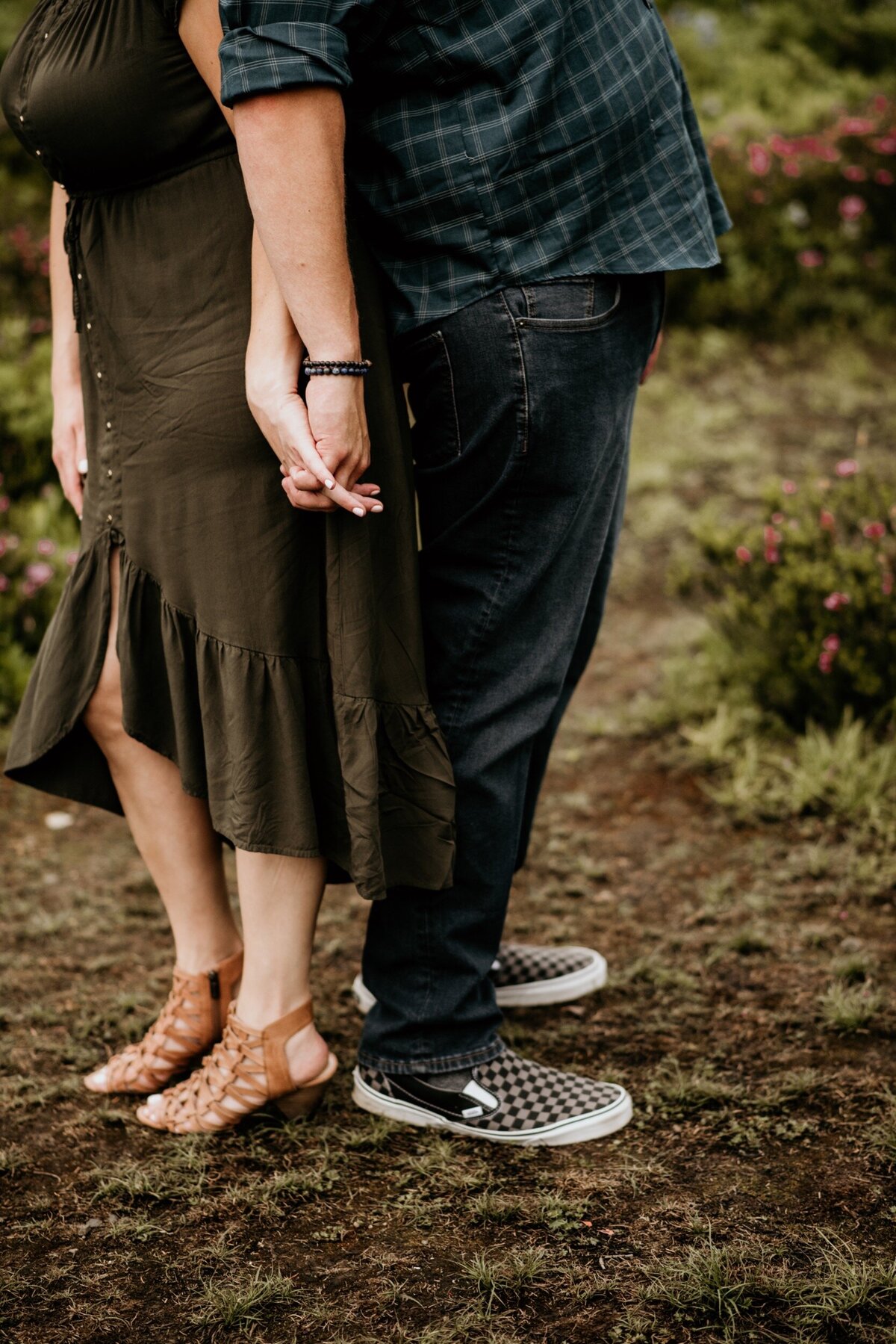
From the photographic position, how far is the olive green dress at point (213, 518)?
63.9 inches

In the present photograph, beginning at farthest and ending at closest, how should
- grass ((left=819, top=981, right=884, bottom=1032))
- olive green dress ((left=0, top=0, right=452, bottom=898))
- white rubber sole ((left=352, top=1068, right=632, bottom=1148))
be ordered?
grass ((left=819, top=981, right=884, bottom=1032)) → white rubber sole ((left=352, top=1068, right=632, bottom=1148)) → olive green dress ((left=0, top=0, right=452, bottom=898))

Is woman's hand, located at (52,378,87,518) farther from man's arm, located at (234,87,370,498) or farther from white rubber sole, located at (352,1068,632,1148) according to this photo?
white rubber sole, located at (352,1068,632,1148)

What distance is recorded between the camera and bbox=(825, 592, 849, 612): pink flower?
3152 millimetres

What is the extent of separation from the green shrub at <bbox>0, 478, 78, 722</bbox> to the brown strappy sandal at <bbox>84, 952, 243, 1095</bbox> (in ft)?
5.68

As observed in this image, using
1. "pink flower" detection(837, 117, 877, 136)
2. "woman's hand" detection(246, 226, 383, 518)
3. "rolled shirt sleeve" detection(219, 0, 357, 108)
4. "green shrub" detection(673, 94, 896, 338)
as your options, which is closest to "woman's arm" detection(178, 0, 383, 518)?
"woman's hand" detection(246, 226, 383, 518)

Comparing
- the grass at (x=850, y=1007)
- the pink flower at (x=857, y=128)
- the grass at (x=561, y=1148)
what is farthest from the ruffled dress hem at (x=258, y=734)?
the pink flower at (x=857, y=128)

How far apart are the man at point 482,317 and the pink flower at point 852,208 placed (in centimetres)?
436

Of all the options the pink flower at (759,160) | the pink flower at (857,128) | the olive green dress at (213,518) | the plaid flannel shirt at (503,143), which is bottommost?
the olive green dress at (213,518)

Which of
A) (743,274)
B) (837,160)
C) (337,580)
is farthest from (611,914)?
(837,160)

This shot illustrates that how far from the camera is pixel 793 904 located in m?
2.67

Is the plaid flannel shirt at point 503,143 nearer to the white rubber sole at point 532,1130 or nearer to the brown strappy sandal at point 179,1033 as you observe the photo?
the brown strappy sandal at point 179,1033

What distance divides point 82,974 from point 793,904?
157 cm

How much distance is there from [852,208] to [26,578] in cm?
435

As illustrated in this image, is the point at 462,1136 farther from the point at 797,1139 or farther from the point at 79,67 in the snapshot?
the point at 79,67
